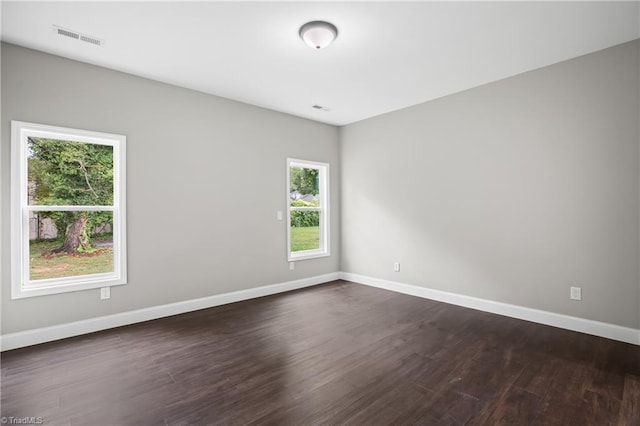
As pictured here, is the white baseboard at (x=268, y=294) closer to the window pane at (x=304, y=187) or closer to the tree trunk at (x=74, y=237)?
the tree trunk at (x=74, y=237)

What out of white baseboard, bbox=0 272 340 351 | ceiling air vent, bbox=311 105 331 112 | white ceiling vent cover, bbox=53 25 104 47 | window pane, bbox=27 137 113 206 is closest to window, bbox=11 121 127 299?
window pane, bbox=27 137 113 206

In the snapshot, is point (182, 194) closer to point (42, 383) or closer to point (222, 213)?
point (222, 213)

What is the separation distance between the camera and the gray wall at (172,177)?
3.02m

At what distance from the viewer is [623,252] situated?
3.00m

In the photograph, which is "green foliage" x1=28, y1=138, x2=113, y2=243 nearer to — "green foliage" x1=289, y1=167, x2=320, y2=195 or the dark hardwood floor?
the dark hardwood floor

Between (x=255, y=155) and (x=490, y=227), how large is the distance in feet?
10.9

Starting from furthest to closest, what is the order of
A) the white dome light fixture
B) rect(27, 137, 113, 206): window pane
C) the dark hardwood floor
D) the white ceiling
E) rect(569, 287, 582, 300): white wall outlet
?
1. rect(569, 287, 582, 300): white wall outlet
2. rect(27, 137, 113, 206): window pane
3. the white dome light fixture
4. the white ceiling
5. the dark hardwood floor

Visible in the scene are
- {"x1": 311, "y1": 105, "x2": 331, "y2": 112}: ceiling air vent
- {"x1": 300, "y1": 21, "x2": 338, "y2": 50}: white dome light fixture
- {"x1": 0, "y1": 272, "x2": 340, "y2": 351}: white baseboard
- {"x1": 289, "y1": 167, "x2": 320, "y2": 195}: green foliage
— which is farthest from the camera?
{"x1": 289, "y1": 167, "x2": 320, "y2": 195}: green foliage

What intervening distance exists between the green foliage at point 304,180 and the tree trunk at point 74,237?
9.15 ft

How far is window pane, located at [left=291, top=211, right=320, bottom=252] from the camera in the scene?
207 inches

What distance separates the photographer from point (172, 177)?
153 inches

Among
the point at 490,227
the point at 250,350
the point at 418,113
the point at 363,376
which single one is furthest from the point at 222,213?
the point at 490,227

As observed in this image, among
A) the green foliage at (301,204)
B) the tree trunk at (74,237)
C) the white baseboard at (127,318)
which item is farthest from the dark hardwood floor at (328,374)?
the green foliage at (301,204)

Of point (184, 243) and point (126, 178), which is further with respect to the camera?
point (184, 243)
